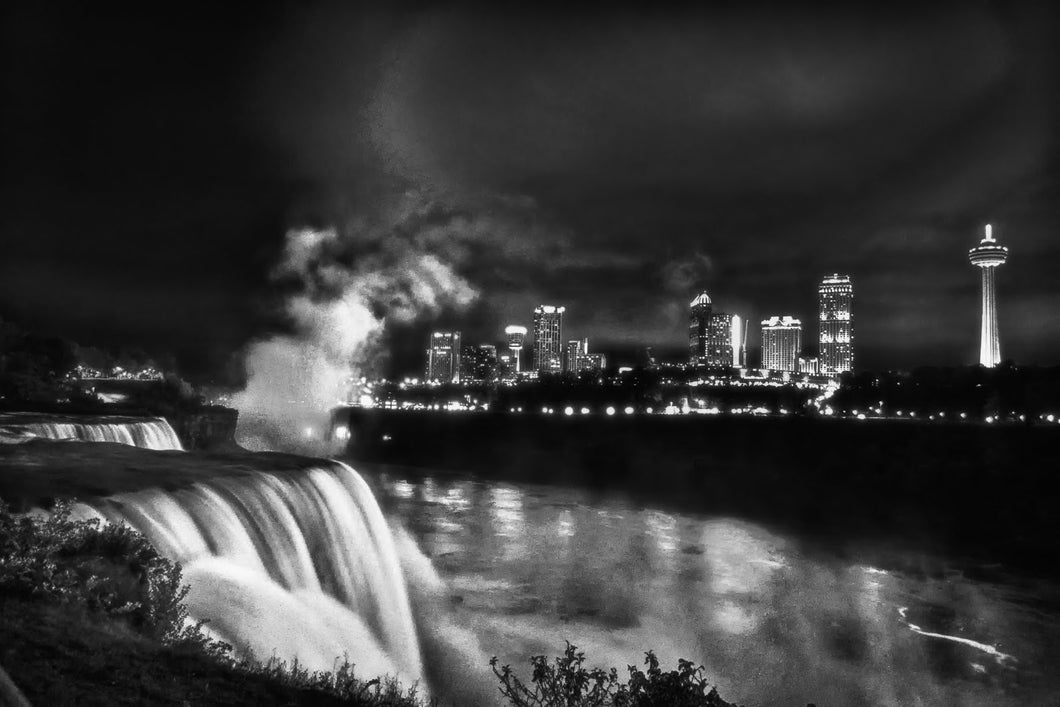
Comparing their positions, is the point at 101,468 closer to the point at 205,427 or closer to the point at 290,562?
the point at 290,562

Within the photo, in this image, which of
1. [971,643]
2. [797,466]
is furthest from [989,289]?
[971,643]

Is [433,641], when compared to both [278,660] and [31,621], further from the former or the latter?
[31,621]

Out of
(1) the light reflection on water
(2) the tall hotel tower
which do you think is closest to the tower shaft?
(2) the tall hotel tower

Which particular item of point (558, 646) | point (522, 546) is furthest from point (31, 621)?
point (522, 546)

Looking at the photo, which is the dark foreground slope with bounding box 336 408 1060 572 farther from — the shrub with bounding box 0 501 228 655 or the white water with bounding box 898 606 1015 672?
the shrub with bounding box 0 501 228 655

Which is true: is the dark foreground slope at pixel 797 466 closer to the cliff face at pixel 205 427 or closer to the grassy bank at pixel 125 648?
the cliff face at pixel 205 427

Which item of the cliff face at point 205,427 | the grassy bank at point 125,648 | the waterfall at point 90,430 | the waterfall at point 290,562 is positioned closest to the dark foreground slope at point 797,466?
the cliff face at point 205,427

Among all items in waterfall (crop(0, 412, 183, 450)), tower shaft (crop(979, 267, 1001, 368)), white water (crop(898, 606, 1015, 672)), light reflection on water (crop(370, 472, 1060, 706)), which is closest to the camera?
light reflection on water (crop(370, 472, 1060, 706))
